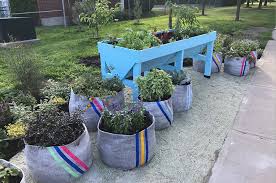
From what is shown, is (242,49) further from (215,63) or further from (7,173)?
(7,173)

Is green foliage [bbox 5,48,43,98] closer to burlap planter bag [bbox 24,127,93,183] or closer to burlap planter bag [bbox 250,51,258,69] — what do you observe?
burlap planter bag [bbox 24,127,93,183]

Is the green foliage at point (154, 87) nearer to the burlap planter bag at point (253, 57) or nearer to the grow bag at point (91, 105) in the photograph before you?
the grow bag at point (91, 105)

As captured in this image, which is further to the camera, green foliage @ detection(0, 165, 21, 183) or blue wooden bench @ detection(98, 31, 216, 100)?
blue wooden bench @ detection(98, 31, 216, 100)

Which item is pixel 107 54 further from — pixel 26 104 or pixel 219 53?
pixel 219 53

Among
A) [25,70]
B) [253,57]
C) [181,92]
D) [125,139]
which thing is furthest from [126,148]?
[253,57]

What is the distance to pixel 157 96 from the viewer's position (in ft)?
11.6

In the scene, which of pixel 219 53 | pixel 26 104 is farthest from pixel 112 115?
pixel 219 53

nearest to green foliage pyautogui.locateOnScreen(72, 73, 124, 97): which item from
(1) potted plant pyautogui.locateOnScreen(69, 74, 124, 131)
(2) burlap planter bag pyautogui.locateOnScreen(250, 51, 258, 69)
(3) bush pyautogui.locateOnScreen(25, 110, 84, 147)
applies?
(1) potted plant pyautogui.locateOnScreen(69, 74, 124, 131)

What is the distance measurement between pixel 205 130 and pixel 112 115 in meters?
1.42

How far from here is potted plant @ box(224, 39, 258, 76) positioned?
5703mm

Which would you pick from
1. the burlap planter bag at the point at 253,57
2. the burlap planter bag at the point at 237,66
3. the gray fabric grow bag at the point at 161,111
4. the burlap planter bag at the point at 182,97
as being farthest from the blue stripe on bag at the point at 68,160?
the burlap planter bag at the point at 253,57

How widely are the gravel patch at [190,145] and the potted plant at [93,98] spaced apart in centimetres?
29

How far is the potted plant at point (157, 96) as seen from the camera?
3.47 metres

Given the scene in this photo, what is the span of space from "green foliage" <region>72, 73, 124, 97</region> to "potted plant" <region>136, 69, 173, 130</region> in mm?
329
